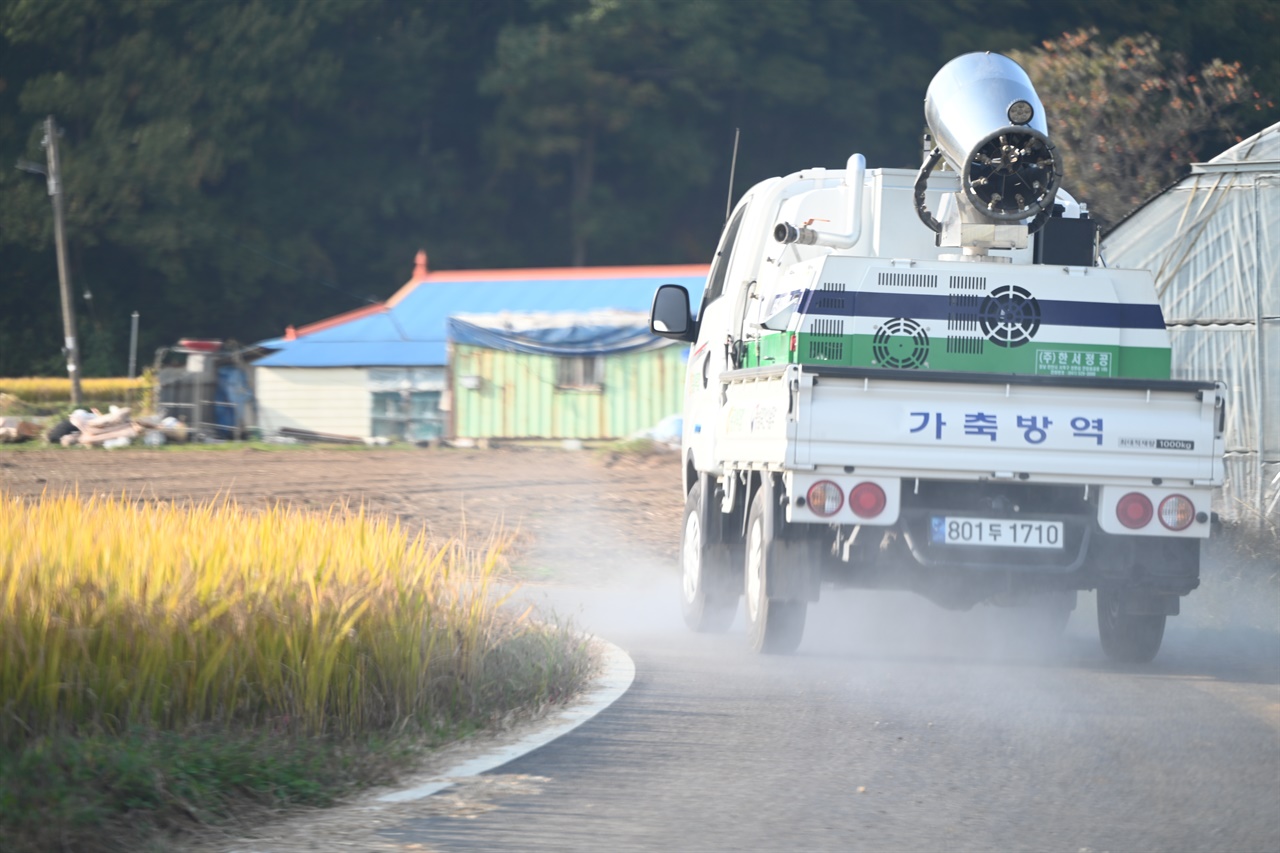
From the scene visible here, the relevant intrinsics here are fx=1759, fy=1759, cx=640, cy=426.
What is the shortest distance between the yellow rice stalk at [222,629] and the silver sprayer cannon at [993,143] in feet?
13.6

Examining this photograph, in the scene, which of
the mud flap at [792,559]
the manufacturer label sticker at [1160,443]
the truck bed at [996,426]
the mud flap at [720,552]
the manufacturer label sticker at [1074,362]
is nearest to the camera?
the truck bed at [996,426]

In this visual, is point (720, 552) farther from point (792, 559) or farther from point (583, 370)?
point (583, 370)

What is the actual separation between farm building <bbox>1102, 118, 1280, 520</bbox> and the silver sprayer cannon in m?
6.77

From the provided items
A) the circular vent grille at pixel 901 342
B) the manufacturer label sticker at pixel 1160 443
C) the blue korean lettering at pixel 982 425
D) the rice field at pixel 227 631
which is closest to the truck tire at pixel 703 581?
the circular vent grille at pixel 901 342

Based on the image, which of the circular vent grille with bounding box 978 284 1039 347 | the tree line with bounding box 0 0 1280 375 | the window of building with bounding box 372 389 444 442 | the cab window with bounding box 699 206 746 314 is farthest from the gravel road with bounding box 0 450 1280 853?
the tree line with bounding box 0 0 1280 375

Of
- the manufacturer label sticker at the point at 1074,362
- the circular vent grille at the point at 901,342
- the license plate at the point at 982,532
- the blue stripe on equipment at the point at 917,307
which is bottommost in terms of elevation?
the license plate at the point at 982,532

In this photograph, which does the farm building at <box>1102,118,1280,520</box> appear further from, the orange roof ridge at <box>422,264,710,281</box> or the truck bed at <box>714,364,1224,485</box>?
the orange roof ridge at <box>422,264,710,281</box>

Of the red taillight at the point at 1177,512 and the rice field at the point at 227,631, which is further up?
the red taillight at the point at 1177,512

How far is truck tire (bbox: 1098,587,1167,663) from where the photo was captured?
973 centimetres

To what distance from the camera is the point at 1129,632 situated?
9.77 meters

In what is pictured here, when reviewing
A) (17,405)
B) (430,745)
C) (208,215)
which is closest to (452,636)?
(430,745)

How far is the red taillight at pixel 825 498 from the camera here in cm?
891

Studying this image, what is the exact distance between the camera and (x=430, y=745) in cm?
683

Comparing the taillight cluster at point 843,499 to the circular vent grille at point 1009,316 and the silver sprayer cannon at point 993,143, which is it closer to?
the circular vent grille at point 1009,316
